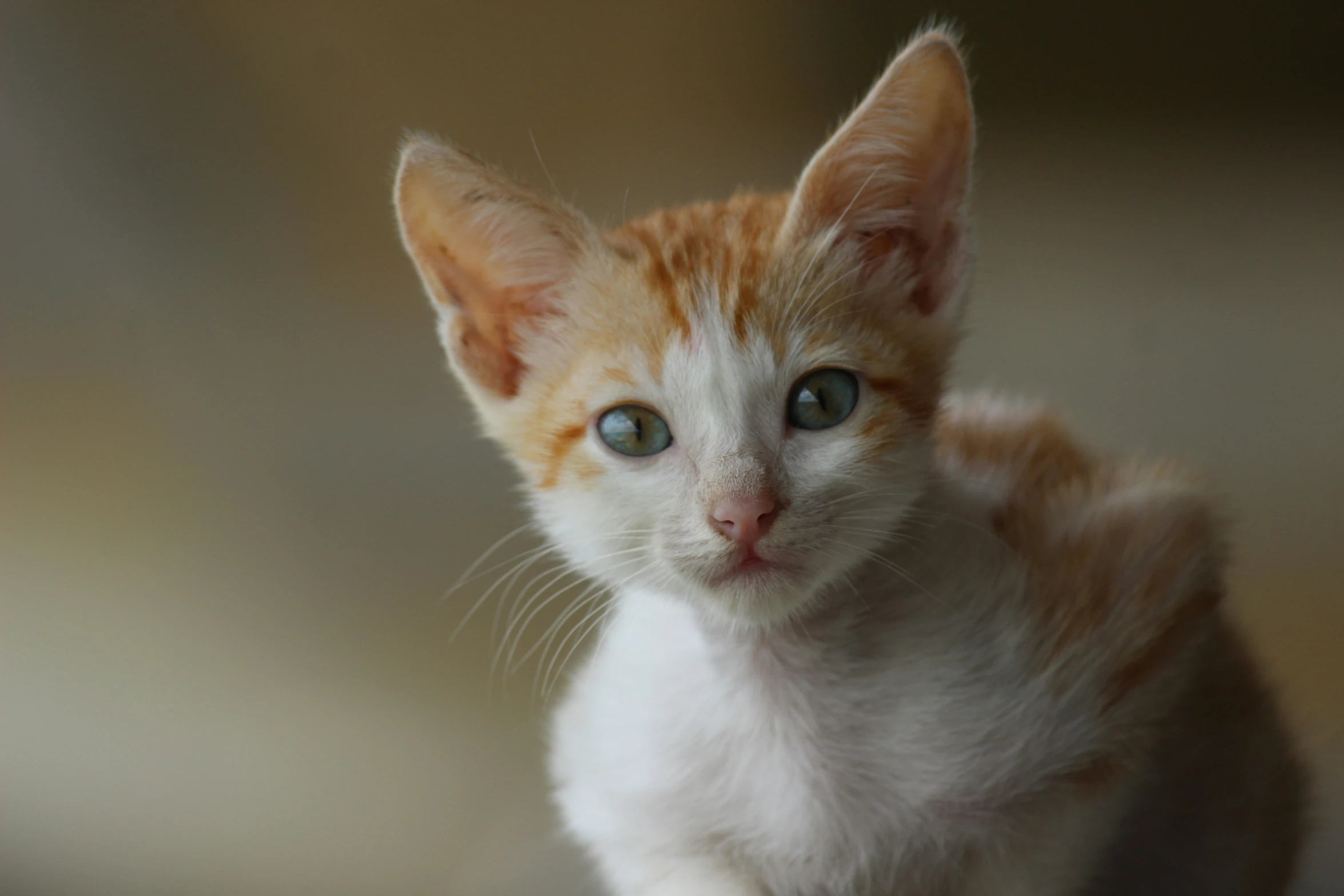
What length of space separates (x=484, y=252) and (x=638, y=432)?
0.48ft

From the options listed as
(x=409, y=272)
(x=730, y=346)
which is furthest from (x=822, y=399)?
(x=409, y=272)

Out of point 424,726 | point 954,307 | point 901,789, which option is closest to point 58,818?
point 424,726

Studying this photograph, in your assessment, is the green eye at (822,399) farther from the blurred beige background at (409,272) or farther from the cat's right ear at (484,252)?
the blurred beige background at (409,272)

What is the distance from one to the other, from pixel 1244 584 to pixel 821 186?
559 millimetres

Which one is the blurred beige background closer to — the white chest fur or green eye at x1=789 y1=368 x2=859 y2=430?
the white chest fur

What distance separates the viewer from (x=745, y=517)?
0.61 m

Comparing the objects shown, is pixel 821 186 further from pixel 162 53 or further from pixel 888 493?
pixel 162 53

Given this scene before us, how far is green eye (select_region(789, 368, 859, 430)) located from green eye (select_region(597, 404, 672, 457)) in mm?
71

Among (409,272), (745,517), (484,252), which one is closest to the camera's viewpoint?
(745,517)

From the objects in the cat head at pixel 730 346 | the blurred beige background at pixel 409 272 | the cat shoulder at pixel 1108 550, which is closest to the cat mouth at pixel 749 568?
the cat head at pixel 730 346

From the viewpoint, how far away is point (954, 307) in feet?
2.32

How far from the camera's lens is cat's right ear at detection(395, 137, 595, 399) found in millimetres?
672

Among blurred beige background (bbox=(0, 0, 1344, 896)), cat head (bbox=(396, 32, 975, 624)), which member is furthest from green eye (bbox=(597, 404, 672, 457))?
blurred beige background (bbox=(0, 0, 1344, 896))

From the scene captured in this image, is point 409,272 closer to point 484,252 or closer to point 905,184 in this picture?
point 484,252
